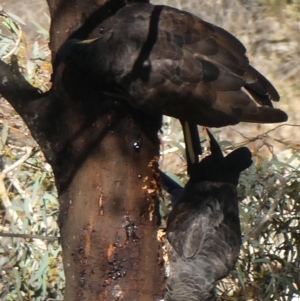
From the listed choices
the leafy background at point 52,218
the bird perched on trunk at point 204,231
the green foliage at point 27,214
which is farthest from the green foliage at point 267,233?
the green foliage at point 27,214

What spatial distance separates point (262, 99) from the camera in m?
2.02

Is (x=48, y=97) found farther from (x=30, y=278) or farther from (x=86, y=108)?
(x=30, y=278)

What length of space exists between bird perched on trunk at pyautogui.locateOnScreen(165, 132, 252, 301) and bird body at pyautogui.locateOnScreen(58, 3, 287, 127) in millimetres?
695

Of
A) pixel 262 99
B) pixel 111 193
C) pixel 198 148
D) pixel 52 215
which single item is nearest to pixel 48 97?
pixel 111 193

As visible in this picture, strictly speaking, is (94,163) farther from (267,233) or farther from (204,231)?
(267,233)

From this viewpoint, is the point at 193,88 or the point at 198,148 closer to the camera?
the point at 193,88

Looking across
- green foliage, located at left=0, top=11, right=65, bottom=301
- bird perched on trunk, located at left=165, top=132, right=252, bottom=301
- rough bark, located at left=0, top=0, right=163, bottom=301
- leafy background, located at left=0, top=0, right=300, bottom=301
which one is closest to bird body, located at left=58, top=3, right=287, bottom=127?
rough bark, located at left=0, top=0, right=163, bottom=301

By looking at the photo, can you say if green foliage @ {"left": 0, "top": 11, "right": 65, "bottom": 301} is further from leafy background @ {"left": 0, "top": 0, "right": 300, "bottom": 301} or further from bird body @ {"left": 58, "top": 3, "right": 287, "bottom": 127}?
bird body @ {"left": 58, "top": 3, "right": 287, "bottom": 127}

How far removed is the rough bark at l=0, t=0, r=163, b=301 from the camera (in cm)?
182

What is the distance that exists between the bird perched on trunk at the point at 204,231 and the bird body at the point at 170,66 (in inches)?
27.4

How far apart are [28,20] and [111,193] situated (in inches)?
125

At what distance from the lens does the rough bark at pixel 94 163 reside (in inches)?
71.5

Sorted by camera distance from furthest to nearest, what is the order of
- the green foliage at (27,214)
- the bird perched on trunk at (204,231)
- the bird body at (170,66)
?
1. the green foliage at (27,214)
2. the bird perched on trunk at (204,231)
3. the bird body at (170,66)

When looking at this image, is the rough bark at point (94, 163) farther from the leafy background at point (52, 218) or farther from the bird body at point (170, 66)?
the leafy background at point (52, 218)
